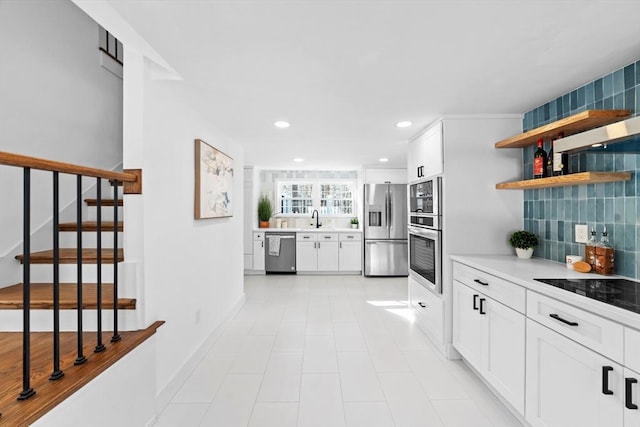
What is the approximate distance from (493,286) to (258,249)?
4998 mm

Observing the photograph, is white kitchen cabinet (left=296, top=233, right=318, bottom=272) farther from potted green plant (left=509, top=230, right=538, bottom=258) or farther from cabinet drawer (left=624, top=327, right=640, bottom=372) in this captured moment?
cabinet drawer (left=624, top=327, right=640, bottom=372)

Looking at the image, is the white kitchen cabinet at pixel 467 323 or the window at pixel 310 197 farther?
the window at pixel 310 197

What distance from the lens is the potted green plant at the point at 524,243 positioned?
270 centimetres

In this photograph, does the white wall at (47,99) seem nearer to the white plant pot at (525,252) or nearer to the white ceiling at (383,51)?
the white ceiling at (383,51)

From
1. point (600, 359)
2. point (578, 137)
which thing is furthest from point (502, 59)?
point (600, 359)

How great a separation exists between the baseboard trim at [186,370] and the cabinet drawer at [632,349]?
2.46 meters

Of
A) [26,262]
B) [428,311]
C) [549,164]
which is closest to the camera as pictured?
[26,262]

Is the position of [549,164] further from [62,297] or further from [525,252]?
[62,297]

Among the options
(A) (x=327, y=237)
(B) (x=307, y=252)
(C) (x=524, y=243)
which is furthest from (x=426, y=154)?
(B) (x=307, y=252)

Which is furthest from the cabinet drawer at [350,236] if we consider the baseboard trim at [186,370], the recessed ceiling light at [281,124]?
the recessed ceiling light at [281,124]

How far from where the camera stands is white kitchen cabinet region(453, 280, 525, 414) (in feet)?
6.42

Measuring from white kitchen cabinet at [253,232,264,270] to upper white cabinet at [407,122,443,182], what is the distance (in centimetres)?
362

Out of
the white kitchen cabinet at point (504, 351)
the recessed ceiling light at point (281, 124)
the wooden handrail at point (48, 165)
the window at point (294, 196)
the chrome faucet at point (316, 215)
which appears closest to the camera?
the wooden handrail at point (48, 165)

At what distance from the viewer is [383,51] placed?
182 centimetres
